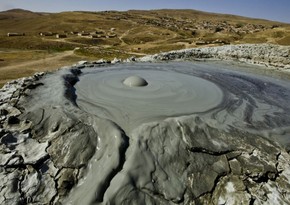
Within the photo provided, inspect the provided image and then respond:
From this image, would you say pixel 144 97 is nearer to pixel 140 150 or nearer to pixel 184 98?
pixel 184 98

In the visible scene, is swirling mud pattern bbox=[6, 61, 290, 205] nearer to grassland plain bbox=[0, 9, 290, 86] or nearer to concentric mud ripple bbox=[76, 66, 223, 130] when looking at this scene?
concentric mud ripple bbox=[76, 66, 223, 130]

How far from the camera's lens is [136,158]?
3.92 meters

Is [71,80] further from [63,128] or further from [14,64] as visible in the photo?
[14,64]

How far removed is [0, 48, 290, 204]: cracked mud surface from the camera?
3.67 meters

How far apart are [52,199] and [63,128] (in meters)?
1.28

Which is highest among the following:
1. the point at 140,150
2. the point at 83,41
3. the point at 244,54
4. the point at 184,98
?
the point at 140,150

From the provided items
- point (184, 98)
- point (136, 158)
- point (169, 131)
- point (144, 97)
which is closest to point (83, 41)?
point (144, 97)

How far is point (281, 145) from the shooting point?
15.4 ft

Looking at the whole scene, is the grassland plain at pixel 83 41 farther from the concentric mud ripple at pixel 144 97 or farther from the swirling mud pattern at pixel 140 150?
the swirling mud pattern at pixel 140 150

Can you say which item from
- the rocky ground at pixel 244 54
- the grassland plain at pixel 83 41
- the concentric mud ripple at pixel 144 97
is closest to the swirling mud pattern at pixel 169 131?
the concentric mud ripple at pixel 144 97

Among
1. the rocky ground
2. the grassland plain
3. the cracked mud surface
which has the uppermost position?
the cracked mud surface

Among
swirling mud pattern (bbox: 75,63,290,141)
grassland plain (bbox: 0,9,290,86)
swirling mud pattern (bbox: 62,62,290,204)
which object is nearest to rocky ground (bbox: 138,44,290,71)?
swirling mud pattern (bbox: 75,63,290,141)

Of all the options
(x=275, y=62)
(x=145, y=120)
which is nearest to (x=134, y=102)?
(x=145, y=120)

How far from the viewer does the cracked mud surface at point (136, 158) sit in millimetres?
3674
